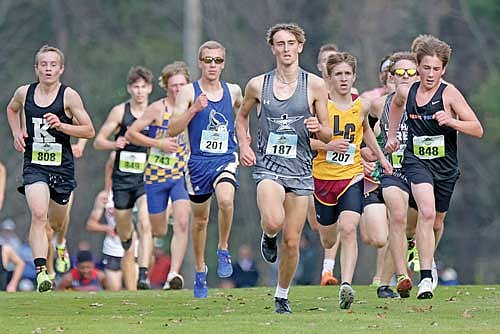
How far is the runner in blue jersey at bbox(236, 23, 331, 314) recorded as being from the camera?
40.3ft

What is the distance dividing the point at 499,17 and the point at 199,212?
2713 centimetres

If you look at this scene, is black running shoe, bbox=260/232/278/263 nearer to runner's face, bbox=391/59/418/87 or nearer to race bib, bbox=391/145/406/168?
race bib, bbox=391/145/406/168

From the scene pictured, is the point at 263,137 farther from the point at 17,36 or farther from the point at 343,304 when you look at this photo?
the point at 17,36

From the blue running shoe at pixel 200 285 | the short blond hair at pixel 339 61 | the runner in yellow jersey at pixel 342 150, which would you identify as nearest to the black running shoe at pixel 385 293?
the runner in yellow jersey at pixel 342 150

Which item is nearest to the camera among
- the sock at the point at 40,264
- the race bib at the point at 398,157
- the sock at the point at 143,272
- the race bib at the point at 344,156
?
the race bib at the point at 344,156

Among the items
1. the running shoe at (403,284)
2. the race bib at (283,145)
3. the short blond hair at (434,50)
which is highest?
the short blond hair at (434,50)

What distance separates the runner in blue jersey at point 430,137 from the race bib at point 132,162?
5.59m

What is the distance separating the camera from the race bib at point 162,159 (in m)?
17.6

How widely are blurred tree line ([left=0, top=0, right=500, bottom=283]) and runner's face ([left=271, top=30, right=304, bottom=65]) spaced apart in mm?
A: 26689

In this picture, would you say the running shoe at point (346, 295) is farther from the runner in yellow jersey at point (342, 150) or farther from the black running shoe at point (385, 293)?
the black running shoe at point (385, 293)

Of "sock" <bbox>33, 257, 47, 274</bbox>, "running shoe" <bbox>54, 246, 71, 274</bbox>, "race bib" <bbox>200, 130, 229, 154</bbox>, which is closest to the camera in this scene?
"sock" <bbox>33, 257, 47, 274</bbox>

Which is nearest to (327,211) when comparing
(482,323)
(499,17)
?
(482,323)

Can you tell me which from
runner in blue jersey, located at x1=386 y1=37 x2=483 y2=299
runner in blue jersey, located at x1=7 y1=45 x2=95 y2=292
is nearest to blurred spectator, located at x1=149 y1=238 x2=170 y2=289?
runner in blue jersey, located at x1=7 y1=45 x2=95 y2=292

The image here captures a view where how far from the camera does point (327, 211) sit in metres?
14.2
